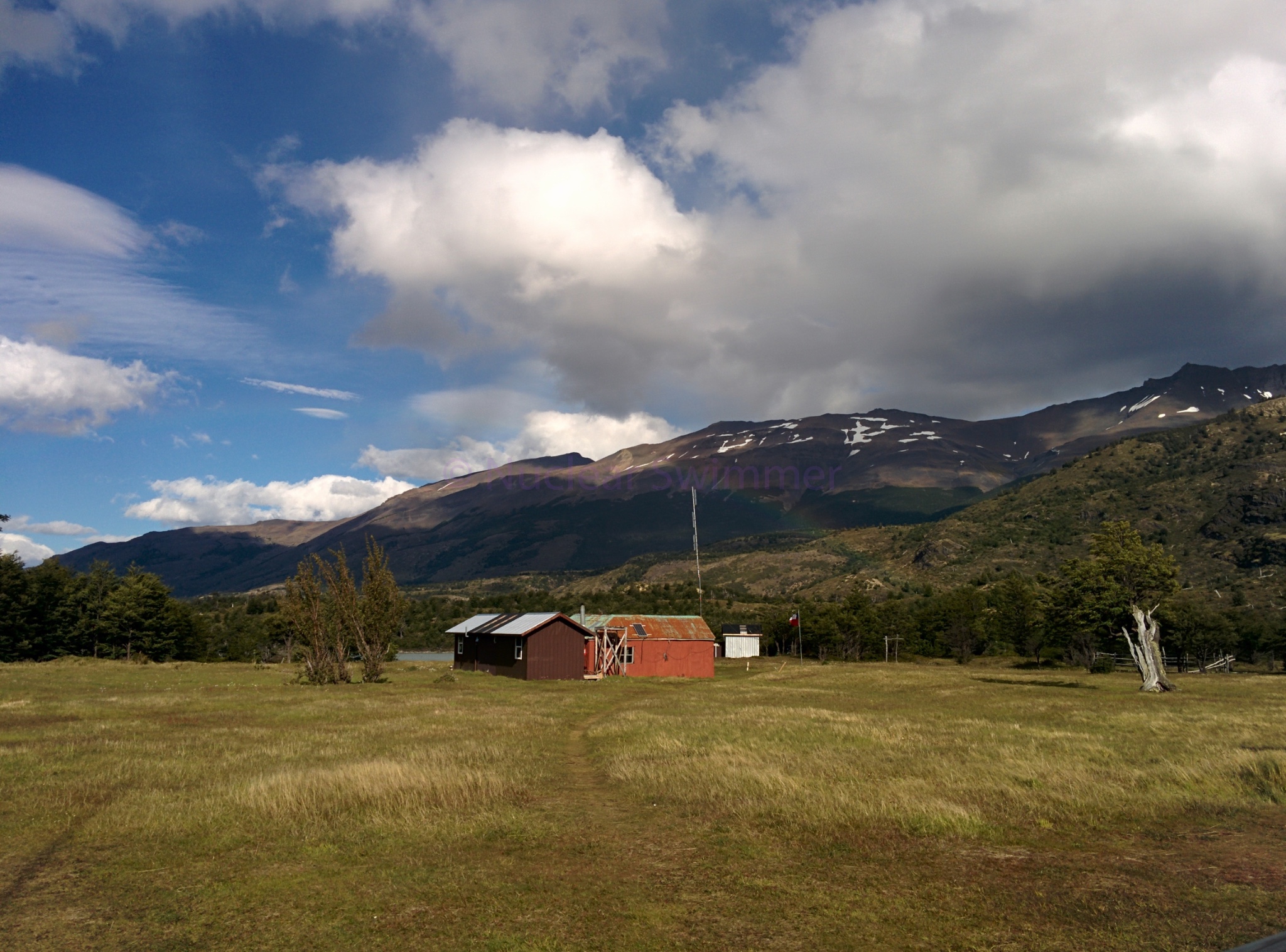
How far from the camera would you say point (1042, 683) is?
177ft

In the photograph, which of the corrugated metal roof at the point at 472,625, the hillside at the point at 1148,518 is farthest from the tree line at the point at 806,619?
the hillside at the point at 1148,518

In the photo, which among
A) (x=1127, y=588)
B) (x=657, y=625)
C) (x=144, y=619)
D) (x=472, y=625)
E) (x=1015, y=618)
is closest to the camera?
(x=1127, y=588)

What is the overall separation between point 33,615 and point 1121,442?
223m

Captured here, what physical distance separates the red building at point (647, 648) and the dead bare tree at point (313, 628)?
2047 cm

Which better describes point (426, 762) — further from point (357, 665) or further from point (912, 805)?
point (357, 665)

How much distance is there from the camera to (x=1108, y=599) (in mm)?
46844

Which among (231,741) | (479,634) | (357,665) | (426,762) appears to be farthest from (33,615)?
(426,762)

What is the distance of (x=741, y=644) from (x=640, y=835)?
307 feet

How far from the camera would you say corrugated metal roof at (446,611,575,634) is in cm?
5947

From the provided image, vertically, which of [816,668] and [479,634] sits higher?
[479,634]

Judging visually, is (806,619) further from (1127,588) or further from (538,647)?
(1127,588)

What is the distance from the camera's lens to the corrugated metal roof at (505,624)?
59469 mm

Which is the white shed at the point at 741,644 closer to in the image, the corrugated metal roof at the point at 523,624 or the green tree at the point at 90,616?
the corrugated metal roof at the point at 523,624

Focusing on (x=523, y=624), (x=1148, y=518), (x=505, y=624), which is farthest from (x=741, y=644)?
(x=1148, y=518)
